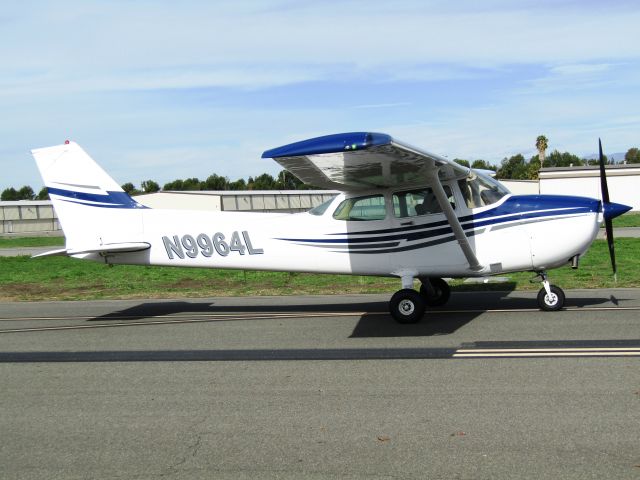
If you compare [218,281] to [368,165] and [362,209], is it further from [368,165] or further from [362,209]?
[368,165]

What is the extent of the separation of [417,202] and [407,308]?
1.76m

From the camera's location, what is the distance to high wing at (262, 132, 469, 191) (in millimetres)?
7855

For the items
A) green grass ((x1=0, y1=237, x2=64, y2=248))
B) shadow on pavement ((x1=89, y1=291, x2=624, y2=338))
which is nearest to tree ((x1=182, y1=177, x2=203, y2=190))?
green grass ((x1=0, y1=237, x2=64, y2=248))

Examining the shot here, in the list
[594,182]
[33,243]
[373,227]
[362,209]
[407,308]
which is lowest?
[407,308]

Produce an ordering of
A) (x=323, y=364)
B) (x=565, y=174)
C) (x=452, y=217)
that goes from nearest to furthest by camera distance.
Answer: (x=323, y=364), (x=452, y=217), (x=565, y=174)

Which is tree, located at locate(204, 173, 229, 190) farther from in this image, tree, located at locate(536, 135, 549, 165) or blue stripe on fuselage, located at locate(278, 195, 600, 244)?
blue stripe on fuselage, located at locate(278, 195, 600, 244)

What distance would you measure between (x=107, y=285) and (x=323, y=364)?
11236mm

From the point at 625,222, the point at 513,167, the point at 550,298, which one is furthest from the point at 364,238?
the point at 513,167

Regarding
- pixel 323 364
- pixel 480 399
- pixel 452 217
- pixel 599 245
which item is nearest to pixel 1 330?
pixel 323 364

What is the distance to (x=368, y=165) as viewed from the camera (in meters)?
9.45

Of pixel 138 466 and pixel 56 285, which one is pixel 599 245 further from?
pixel 138 466

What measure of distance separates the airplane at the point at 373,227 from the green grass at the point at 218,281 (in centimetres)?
326

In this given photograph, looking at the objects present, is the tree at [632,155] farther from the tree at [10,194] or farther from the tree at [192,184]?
the tree at [10,194]

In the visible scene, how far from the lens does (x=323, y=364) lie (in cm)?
778
